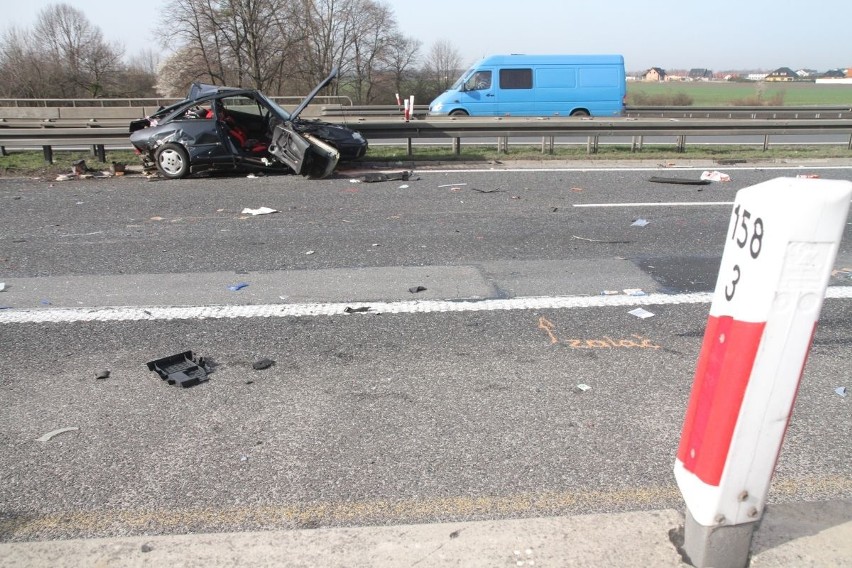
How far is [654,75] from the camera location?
81562 mm

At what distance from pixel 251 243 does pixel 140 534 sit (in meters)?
4.76

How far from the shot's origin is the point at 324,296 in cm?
544

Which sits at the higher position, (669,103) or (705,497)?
(705,497)

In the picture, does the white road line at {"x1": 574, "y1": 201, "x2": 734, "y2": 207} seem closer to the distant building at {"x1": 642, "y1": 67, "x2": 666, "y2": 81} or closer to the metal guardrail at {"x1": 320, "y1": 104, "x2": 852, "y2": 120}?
the metal guardrail at {"x1": 320, "y1": 104, "x2": 852, "y2": 120}

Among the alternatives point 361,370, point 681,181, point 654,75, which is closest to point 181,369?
point 361,370

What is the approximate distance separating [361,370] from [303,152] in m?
7.01

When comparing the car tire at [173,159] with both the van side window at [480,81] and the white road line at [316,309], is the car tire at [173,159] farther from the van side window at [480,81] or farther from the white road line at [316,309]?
the van side window at [480,81]

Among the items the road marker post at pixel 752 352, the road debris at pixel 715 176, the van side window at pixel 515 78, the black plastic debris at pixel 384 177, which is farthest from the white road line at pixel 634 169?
the road marker post at pixel 752 352

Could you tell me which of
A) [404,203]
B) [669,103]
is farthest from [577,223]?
[669,103]

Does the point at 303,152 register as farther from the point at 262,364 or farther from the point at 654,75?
the point at 654,75

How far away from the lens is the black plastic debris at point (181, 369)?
3.88 meters

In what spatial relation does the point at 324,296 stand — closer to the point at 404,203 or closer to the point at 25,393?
the point at 25,393

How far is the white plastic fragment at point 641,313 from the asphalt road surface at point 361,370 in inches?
2.7

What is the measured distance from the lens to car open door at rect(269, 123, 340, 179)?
10492 millimetres
